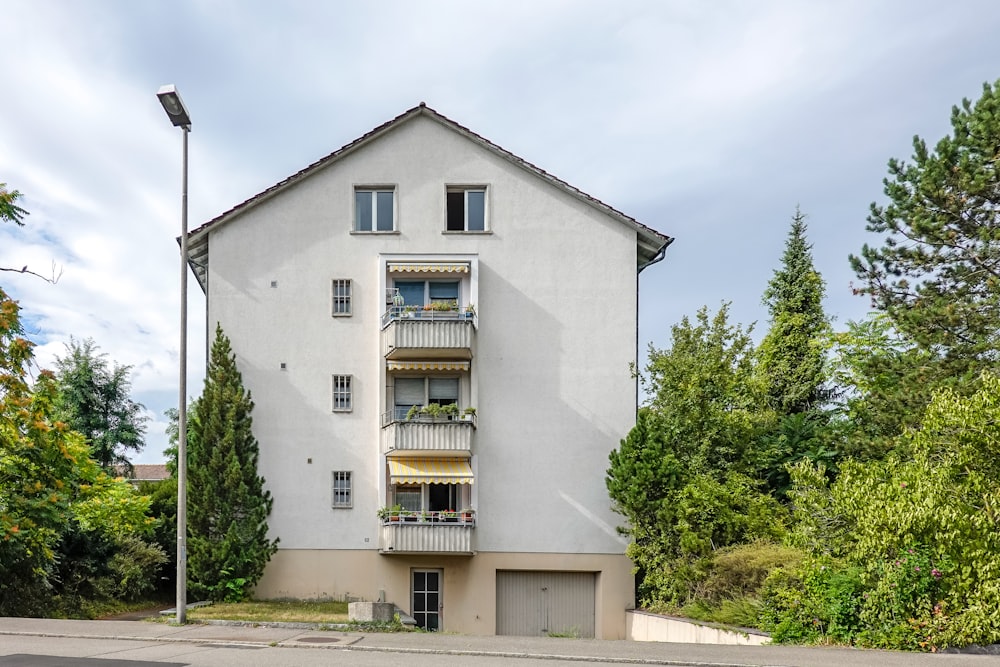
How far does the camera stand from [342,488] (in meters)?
25.1

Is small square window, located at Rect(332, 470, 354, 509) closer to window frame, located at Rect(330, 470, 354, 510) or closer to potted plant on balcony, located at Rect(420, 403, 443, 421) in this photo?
window frame, located at Rect(330, 470, 354, 510)

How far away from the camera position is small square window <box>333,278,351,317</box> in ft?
84.9

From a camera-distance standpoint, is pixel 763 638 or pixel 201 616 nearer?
pixel 763 638

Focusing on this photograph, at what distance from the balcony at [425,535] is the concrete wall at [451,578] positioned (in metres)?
0.88

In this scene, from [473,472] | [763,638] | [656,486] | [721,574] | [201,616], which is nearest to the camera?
[763,638]

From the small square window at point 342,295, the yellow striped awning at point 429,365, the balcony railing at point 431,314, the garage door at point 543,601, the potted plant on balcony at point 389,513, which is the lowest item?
the garage door at point 543,601

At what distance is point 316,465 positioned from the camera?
25.2m

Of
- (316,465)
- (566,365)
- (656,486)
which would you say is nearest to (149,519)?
(316,465)

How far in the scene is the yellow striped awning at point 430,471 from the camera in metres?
24.5

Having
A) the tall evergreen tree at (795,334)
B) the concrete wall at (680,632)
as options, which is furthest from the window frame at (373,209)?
the tall evergreen tree at (795,334)

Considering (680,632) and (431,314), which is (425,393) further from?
(680,632)

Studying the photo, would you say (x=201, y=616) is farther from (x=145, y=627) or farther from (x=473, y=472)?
(x=473, y=472)

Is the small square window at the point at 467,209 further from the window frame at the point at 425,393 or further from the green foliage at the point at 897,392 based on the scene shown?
the green foliage at the point at 897,392

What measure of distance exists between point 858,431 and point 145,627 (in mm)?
21079
